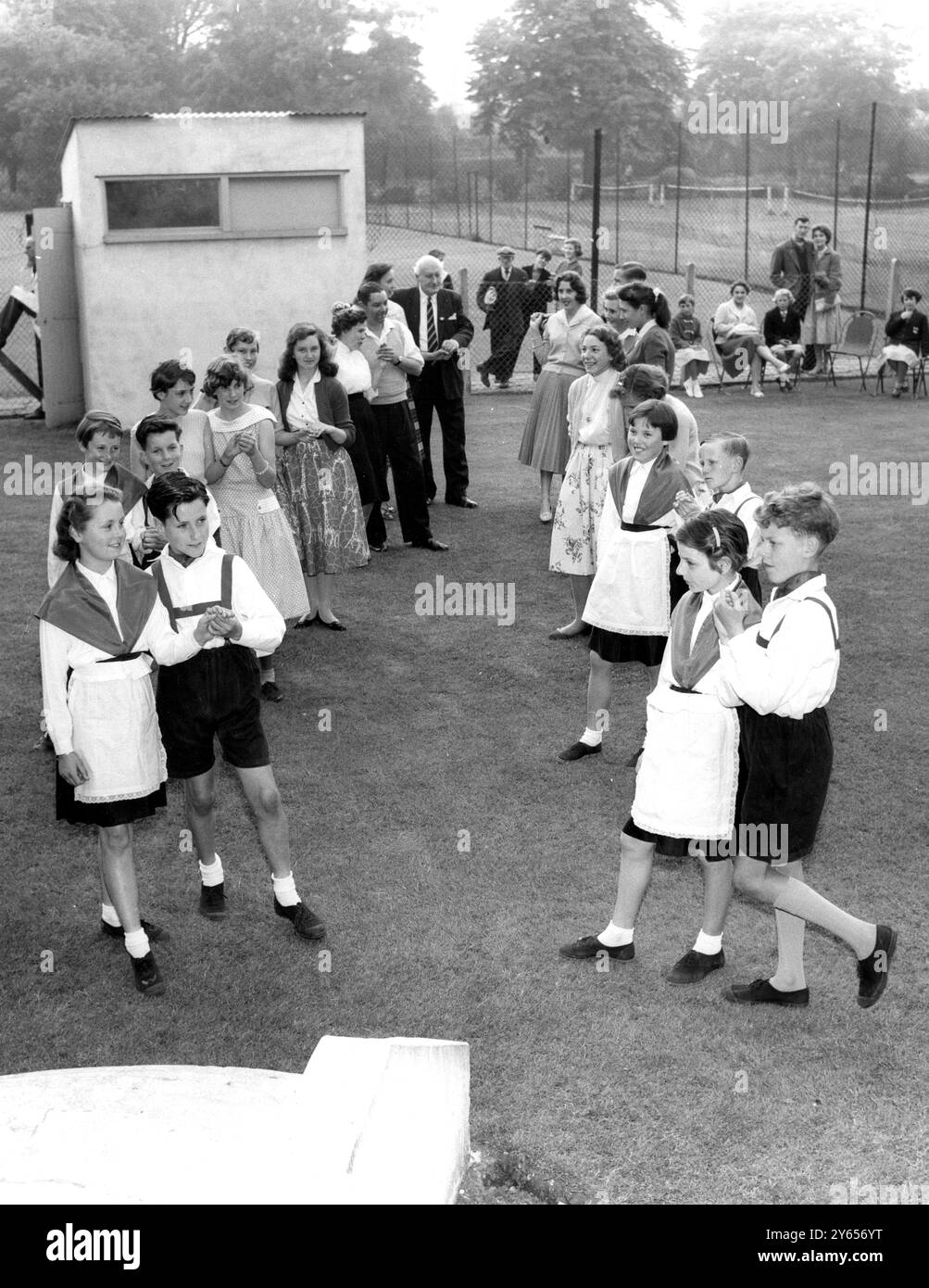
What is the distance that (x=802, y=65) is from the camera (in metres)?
64.9

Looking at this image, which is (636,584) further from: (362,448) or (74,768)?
(362,448)

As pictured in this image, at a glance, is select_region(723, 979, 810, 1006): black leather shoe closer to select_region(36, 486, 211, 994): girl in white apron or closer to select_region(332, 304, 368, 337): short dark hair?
select_region(36, 486, 211, 994): girl in white apron

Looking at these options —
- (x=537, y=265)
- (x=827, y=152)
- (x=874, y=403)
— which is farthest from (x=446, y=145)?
(x=874, y=403)

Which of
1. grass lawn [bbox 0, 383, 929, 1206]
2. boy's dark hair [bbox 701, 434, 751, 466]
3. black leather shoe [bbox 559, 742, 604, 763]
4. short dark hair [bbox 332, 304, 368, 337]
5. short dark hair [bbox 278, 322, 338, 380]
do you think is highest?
short dark hair [bbox 332, 304, 368, 337]

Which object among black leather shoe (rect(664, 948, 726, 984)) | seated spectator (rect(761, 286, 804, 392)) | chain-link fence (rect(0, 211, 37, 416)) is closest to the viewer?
black leather shoe (rect(664, 948, 726, 984))

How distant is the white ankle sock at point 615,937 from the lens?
4.78 meters

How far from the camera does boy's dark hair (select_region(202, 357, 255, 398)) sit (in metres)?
6.79

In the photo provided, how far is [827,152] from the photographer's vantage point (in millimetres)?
53188

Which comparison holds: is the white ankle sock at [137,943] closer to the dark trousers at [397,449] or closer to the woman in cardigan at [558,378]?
the dark trousers at [397,449]

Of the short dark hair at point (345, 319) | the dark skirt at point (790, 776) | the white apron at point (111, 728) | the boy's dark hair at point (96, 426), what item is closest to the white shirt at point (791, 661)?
the dark skirt at point (790, 776)

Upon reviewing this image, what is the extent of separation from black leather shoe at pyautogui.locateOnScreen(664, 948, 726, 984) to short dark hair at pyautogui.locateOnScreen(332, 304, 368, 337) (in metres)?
5.15

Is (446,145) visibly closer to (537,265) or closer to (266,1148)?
(537,265)

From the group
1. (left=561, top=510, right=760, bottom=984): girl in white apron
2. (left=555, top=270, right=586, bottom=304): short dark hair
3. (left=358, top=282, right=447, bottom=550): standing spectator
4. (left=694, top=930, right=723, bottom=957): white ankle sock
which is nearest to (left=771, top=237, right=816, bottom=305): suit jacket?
(left=555, top=270, right=586, bottom=304): short dark hair

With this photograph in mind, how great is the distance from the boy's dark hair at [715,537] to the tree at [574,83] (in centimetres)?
4801
